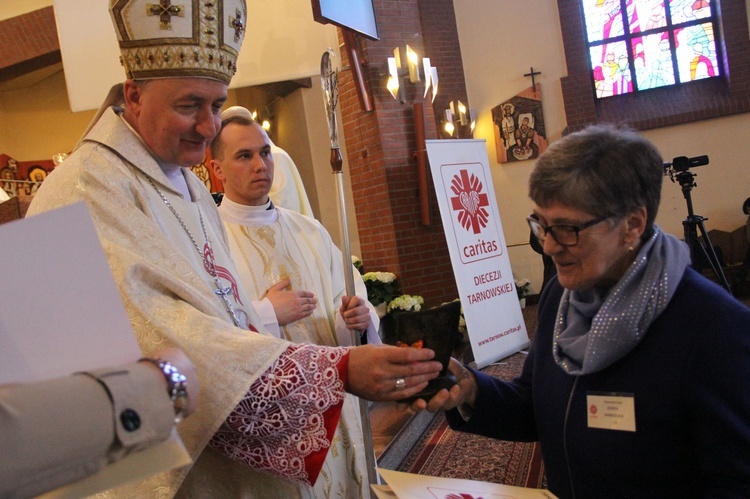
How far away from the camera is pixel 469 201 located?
5625 millimetres

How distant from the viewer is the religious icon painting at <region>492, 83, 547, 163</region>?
11.2 meters

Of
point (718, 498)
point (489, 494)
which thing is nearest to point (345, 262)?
point (489, 494)

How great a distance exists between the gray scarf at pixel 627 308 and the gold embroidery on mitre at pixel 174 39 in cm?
112

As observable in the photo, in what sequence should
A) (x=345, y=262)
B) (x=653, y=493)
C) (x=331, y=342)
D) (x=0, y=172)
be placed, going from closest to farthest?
(x=653, y=493) → (x=345, y=262) → (x=331, y=342) → (x=0, y=172)

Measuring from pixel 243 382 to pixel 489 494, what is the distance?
1.76ft

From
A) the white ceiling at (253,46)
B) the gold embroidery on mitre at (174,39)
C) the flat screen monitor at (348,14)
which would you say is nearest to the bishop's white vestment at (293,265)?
the gold embroidery on mitre at (174,39)

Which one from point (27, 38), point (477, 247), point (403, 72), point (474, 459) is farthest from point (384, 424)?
point (27, 38)

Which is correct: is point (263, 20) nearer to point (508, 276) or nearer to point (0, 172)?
point (508, 276)

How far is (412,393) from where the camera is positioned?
1.48 m

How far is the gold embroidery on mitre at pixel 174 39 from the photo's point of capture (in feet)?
5.82

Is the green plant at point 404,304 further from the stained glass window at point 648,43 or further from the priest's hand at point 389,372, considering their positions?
the stained glass window at point 648,43

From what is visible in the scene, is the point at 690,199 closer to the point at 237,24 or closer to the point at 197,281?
the point at 237,24

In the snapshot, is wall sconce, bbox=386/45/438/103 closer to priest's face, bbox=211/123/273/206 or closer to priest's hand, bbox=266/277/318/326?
priest's face, bbox=211/123/273/206

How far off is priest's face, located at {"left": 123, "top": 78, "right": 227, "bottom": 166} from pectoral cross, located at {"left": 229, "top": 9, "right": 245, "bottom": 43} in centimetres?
25
